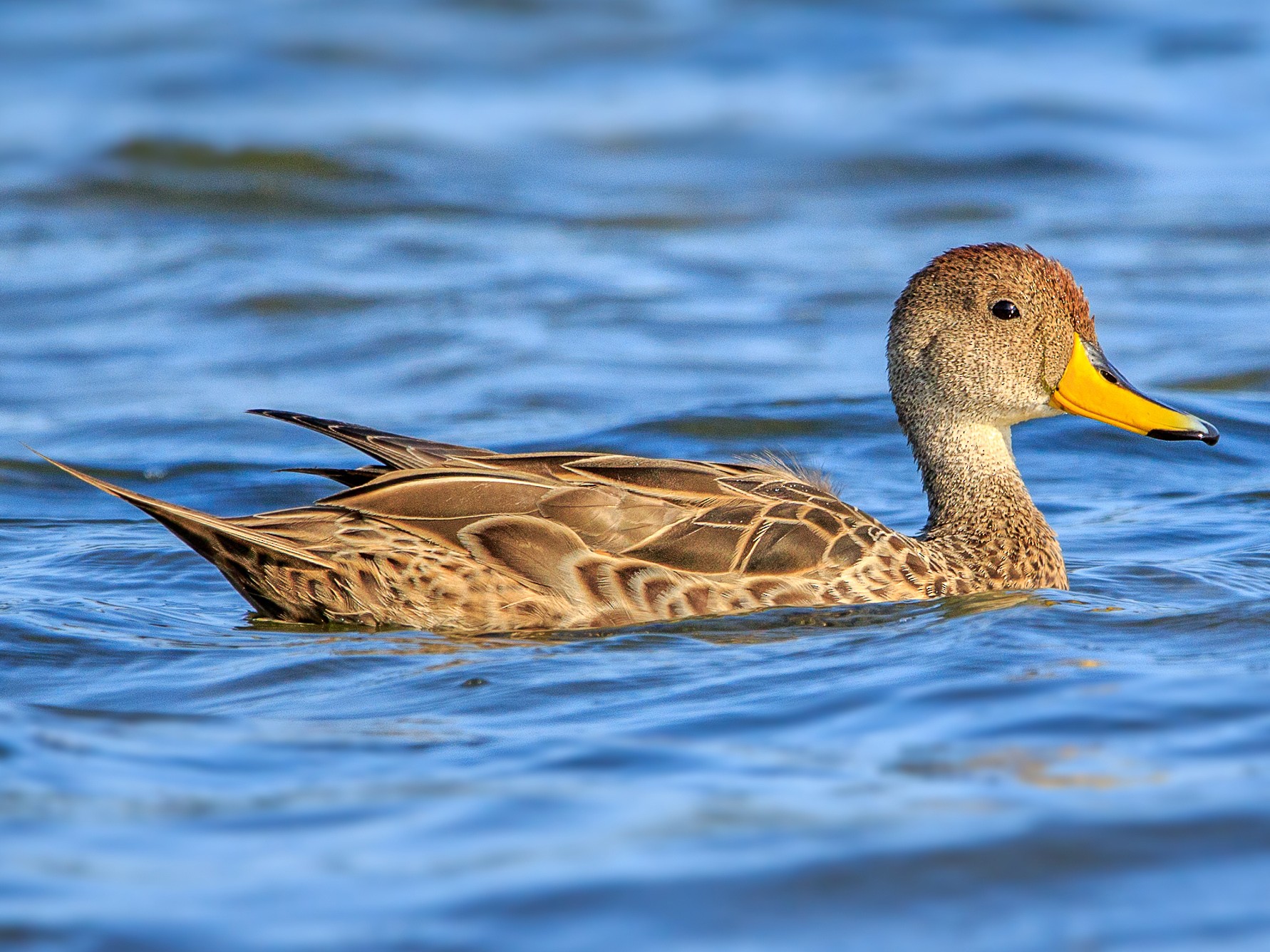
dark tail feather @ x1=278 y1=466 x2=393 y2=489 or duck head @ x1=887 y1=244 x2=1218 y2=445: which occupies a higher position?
duck head @ x1=887 y1=244 x2=1218 y2=445

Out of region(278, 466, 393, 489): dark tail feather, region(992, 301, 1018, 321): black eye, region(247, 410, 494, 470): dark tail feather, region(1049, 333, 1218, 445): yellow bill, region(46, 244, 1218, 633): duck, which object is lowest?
region(46, 244, 1218, 633): duck

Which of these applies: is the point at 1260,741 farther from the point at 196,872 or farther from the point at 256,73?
the point at 256,73

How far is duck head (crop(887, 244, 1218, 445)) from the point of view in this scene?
279 inches

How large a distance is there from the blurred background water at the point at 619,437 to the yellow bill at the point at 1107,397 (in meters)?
0.55

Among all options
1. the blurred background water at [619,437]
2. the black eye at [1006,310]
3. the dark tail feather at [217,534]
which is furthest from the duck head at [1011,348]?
the dark tail feather at [217,534]

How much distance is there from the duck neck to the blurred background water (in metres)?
0.38

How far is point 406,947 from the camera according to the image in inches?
154

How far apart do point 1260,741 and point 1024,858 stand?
0.97 meters

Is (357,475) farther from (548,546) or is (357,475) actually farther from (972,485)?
(972,485)

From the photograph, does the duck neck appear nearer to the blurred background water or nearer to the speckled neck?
the speckled neck

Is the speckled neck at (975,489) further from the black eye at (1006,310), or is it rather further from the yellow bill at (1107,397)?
the black eye at (1006,310)

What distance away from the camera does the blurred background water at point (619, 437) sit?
4.27m

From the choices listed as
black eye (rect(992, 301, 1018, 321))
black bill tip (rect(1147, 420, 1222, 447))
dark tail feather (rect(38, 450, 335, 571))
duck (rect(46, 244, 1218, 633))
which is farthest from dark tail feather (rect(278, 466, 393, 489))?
black bill tip (rect(1147, 420, 1222, 447))

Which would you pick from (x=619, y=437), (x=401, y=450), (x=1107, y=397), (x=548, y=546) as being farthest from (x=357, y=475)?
(x=619, y=437)
